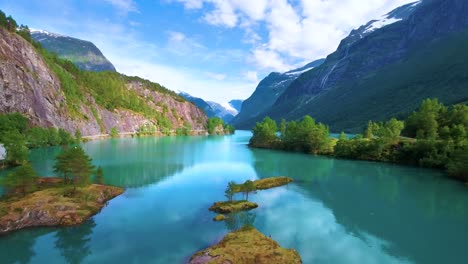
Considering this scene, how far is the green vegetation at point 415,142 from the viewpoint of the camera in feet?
281

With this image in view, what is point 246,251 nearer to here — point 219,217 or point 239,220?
point 239,220

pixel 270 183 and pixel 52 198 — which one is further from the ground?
pixel 52 198

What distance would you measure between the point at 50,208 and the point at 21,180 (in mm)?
9243

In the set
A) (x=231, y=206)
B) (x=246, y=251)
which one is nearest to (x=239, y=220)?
(x=231, y=206)

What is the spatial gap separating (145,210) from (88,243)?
12.6 metres

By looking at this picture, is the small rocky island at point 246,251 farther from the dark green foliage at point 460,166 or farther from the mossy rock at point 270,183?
the dark green foliage at point 460,166

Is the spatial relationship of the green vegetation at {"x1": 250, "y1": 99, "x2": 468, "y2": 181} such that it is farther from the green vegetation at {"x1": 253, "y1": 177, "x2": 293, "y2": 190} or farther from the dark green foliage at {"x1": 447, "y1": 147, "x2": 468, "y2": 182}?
the green vegetation at {"x1": 253, "y1": 177, "x2": 293, "y2": 190}

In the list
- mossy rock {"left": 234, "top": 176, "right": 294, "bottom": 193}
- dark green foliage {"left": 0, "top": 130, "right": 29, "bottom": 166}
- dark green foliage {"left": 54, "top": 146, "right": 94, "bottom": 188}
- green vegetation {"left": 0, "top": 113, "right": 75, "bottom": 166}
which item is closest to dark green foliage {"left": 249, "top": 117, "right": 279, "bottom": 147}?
green vegetation {"left": 0, "top": 113, "right": 75, "bottom": 166}

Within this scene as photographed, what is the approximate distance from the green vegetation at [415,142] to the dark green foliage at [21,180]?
3253 inches

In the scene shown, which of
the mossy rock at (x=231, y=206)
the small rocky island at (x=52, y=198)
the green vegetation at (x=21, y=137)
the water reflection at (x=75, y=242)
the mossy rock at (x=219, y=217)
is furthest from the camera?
the green vegetation at (x=21, y=137)

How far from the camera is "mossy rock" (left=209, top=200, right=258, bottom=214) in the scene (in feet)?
150

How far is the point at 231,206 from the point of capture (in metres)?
46.9

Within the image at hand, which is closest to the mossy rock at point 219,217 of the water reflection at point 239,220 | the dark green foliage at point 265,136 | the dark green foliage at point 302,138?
the water reflection at point 239,220

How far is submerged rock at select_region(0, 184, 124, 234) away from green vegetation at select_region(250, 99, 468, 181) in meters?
74.6
